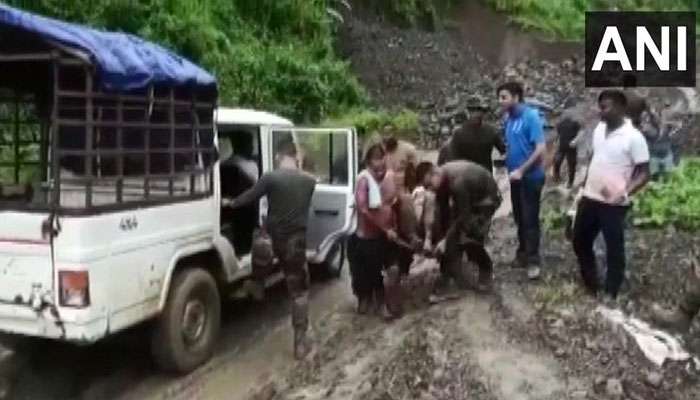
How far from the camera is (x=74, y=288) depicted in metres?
5.12

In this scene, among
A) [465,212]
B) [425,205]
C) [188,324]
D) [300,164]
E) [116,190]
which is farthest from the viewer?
[300,164]

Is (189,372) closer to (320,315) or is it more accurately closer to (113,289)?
(113,289)

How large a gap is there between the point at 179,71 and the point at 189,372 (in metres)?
2.12

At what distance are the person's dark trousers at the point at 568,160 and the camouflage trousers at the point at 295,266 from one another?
23.6ft

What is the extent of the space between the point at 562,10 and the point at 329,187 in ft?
77.0

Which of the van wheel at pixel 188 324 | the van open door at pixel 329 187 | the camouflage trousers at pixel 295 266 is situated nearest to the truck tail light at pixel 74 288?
the van wheel at pixel 188 324

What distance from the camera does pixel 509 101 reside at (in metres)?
6.99

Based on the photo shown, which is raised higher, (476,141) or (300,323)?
(476,141)

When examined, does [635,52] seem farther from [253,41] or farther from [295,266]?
[295,266]

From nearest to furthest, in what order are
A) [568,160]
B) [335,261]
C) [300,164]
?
[300,164]
[335,261]
[568,160]

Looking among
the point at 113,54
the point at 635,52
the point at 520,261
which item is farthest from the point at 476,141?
the point at 635,52

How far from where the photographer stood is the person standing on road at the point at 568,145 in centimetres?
1332

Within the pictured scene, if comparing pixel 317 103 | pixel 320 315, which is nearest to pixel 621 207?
pixel 320 315

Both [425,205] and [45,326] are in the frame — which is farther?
[425,205]
